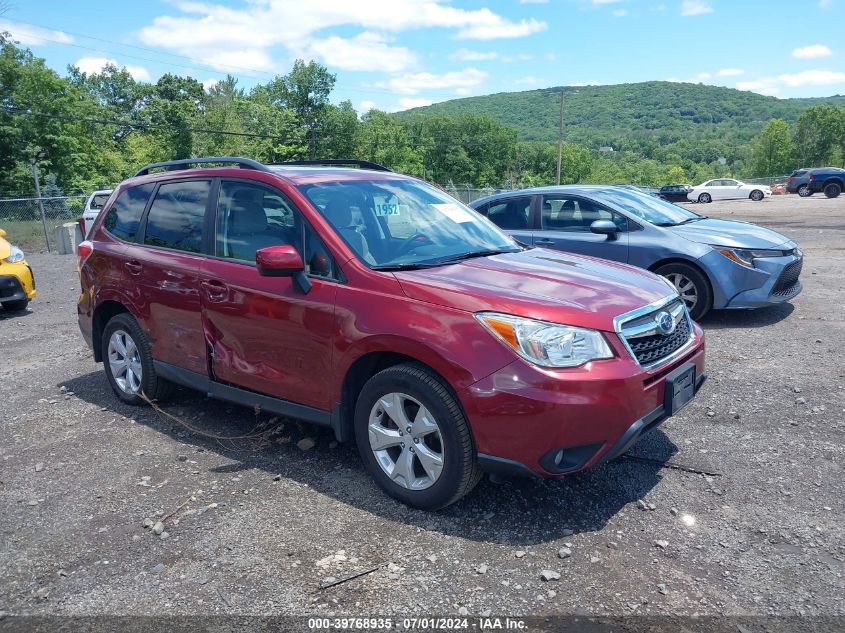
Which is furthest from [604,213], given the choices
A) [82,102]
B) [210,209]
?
[82,102]

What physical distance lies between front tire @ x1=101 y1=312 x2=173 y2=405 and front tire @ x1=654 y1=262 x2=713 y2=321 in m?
5.33

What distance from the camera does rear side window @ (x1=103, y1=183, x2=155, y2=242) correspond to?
208 inches

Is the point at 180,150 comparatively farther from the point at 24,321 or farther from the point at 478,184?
the point at 478,184

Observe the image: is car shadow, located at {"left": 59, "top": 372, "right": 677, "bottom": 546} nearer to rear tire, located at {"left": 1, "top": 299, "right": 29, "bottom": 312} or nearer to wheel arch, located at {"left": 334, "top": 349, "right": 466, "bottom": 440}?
wheel arch, located at {"left": 334, "top": 349, "right": 466, "bottom": 440}

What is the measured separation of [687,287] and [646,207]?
4.52 feet

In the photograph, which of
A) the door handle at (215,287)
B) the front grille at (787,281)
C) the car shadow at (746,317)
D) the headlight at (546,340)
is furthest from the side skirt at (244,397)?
the front grille at (787,281)

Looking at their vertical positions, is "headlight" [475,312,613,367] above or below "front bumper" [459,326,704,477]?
above

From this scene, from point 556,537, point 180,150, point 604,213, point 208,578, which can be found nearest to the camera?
point 208,578

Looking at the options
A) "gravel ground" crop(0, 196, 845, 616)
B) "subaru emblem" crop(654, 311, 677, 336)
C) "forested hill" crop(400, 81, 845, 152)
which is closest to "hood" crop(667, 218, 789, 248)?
"gravel ground" crop(0, 196, 845, 616)

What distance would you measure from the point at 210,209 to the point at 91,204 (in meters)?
17.4

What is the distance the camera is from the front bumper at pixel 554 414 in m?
3.12

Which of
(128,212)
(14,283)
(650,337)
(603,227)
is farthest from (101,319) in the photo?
(603,227)

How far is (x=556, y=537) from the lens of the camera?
11.0 feet

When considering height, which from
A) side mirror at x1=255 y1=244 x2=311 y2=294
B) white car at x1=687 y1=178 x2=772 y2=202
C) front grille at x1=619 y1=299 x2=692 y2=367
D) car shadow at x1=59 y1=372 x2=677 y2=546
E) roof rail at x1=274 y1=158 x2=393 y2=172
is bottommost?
white car at x1=687 y1=178 x2=772 y2=202
